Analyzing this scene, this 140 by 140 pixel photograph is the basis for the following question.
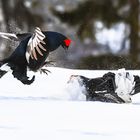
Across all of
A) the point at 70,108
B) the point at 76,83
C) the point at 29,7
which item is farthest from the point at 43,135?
the point at 29,7

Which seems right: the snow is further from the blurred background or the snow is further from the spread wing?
the blurred background

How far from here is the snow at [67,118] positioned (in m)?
4.04

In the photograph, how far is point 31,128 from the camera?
4.17 meters

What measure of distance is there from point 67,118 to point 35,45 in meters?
1.22

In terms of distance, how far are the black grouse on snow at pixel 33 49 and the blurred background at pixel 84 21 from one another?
8626mm

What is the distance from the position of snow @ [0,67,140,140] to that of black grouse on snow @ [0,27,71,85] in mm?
284

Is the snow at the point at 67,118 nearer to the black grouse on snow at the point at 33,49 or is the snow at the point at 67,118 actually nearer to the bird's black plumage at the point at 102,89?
the bird's black plumage at the point at 102,89

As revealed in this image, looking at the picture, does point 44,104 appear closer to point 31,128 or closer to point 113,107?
point 113,107

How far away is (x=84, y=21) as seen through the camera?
1552 cm

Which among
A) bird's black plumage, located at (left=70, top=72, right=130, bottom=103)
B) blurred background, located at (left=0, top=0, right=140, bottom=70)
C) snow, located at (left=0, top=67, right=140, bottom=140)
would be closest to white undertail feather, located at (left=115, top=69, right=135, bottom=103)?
bird's black plumage, located at (left=70, top=72, right=130, bottom=103)

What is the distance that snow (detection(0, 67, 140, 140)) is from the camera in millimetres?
4035

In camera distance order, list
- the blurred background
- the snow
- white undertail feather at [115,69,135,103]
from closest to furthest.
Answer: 1. the snow
2. white undertail feather at [115,69,135,103]
3. the blurred background

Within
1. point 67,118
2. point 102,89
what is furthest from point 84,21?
point 67,118

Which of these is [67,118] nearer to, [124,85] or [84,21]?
[124,85]
